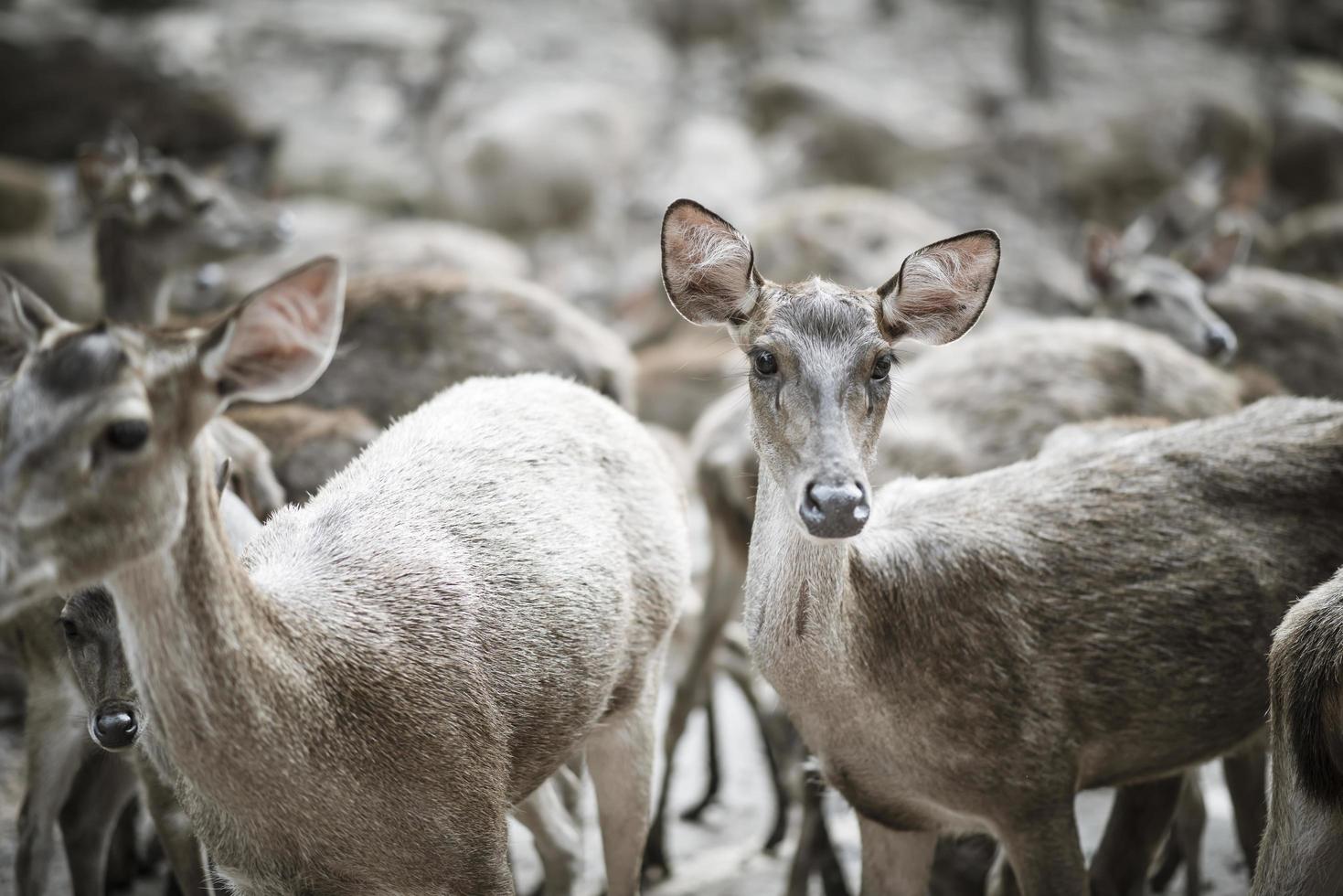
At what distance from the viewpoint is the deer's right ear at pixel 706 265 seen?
3.78m

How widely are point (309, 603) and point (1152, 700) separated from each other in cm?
235

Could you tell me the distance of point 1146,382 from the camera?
19.0 feet

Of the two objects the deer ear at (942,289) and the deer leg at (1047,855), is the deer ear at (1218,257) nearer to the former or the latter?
the deer ear at (942,289)

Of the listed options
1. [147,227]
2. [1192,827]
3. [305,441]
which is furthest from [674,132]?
[1192,827]

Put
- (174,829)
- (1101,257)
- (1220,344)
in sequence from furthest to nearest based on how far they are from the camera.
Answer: (1101,257) < (1220,344) < (174,829)

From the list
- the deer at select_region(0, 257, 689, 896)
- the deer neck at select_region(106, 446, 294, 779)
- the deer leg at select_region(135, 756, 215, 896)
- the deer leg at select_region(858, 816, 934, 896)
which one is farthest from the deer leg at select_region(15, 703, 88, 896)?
the deer leg at select_region(858, 816, 934, 896)

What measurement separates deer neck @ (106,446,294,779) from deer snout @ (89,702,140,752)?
1.15 feet

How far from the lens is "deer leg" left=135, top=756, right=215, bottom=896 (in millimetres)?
4027

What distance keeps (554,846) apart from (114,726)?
1506 mm

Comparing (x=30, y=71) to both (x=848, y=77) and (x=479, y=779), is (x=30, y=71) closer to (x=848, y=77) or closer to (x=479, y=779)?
(x=848, y=77)

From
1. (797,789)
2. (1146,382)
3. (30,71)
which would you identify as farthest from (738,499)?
(30,71)

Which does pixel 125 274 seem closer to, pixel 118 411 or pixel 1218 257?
pixel 118 411

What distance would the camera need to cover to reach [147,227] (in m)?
6.86

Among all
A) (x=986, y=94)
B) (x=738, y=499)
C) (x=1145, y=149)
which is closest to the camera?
(x=738, y=499)
